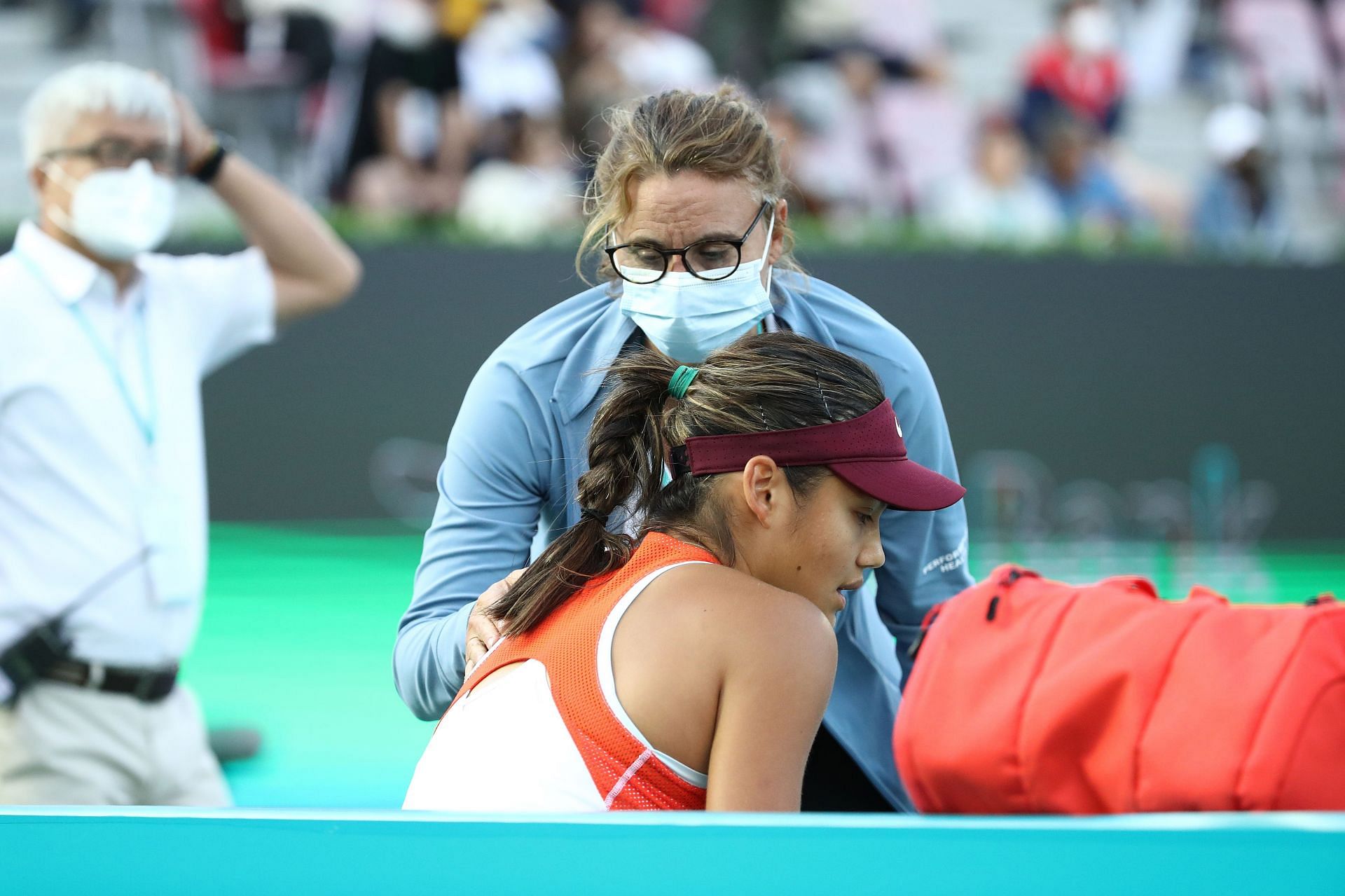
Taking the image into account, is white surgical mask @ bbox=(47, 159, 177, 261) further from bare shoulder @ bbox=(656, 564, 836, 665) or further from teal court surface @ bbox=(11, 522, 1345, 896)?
teal court surface @ bbox=(11, 522, 1345, 896)

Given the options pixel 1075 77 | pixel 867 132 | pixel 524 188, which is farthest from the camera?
pixel 1075 77

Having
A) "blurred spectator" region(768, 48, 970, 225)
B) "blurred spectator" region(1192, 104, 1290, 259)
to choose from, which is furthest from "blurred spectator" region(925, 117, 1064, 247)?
"blurred spectator" region(1192, 104, 1290, 259)

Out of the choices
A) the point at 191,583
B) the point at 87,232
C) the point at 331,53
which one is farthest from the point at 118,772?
the point at 331,53

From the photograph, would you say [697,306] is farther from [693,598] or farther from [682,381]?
[693,598]

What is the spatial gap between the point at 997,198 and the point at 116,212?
6797 millimetres

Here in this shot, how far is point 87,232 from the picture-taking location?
9.66ft

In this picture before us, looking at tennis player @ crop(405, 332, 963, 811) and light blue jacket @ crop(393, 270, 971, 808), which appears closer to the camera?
tennis player @ crop(405, 332, 963, 811)

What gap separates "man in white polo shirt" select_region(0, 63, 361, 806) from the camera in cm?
276

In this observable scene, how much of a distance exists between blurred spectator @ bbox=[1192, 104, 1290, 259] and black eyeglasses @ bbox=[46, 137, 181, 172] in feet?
23.3

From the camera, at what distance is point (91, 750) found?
2.79 metres

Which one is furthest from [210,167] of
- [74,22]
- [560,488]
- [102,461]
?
[74,22]

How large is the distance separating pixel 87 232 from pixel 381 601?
387 cm

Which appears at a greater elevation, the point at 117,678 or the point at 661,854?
the point at 661,854

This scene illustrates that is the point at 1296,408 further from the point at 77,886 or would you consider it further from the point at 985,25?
the point at 77,886
